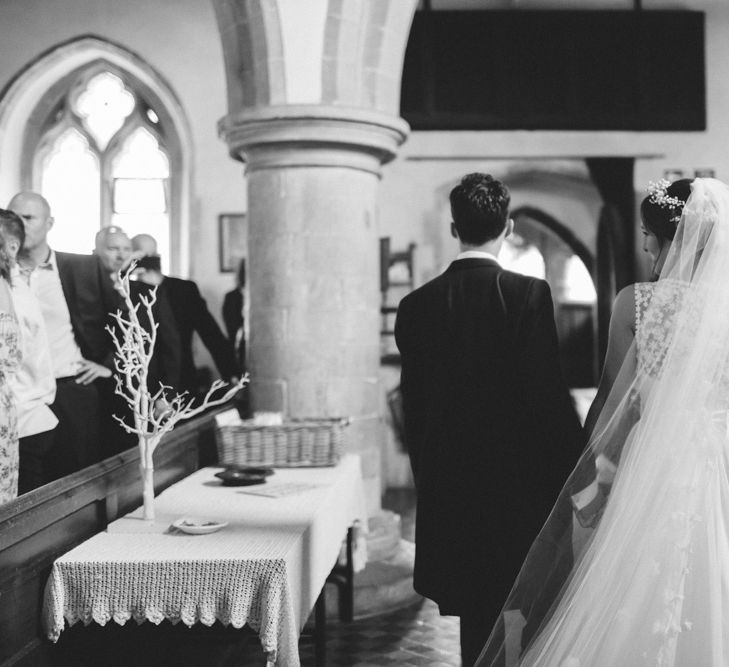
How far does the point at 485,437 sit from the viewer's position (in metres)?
2.62

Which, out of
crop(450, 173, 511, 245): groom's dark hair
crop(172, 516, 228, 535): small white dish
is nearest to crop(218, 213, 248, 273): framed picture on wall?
crop(172, 516, 228, 535): small white dish

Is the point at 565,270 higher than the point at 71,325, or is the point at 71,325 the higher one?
the point at 565,270

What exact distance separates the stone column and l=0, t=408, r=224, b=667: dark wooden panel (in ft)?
4.60

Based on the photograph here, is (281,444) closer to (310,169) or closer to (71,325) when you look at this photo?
(71,325)

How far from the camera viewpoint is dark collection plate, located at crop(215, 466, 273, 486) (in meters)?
3.46

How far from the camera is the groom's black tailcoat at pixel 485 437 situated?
2.56 m

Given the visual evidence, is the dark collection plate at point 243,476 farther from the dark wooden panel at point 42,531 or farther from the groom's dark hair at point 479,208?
A: the groom's dark hair at point 479,208

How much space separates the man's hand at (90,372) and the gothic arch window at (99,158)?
13.9 ft

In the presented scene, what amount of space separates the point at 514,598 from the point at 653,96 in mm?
6598

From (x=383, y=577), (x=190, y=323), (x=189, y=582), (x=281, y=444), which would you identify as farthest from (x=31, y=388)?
(x=190, y=323)

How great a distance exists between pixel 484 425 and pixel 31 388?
5.65ft

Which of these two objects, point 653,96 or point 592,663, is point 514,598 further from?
point 653,96

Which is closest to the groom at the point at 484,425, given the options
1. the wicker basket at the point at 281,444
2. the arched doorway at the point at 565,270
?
the wicker basket at the point at 281,444

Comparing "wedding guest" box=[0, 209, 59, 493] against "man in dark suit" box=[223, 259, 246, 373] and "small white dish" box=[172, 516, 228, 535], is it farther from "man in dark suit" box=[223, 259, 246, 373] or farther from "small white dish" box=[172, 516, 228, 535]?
"man in dark suit" box=[223, 259, 246, 373]
